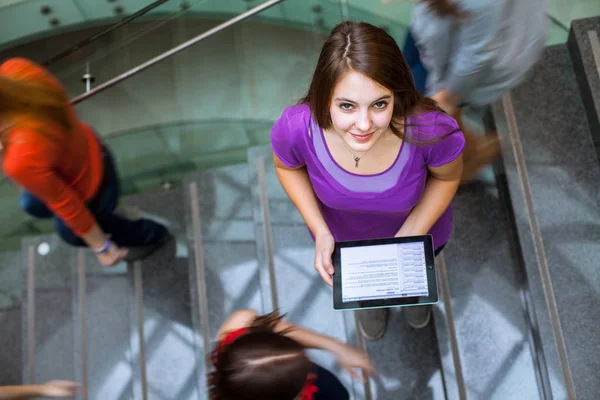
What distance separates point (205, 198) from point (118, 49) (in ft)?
2.62

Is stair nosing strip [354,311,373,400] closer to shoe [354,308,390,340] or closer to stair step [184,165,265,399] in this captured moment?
shoe [354,308,390,340]

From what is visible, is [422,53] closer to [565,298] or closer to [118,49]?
[565,298]

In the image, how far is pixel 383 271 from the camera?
191cm

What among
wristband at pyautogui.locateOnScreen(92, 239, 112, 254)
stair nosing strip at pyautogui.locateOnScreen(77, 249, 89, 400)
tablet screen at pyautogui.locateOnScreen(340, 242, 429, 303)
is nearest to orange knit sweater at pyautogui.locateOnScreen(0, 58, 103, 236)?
wristband at pyautogui.locateOnScreen(92, 239, 112, 254)

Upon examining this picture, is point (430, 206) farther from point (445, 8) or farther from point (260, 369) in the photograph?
point (260, 369)

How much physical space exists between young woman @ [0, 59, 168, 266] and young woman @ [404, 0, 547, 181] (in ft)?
3.89

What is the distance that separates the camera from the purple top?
1.69 metres

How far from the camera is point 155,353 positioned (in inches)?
118

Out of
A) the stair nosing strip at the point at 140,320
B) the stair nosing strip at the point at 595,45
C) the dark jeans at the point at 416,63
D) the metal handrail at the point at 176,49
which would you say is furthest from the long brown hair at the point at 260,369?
the stair nosing strip at the point at 595,45

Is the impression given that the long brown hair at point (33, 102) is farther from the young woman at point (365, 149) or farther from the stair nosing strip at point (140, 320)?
the stair nosing strip at point (140, 320)

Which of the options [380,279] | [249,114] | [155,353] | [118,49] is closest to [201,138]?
[249,114]

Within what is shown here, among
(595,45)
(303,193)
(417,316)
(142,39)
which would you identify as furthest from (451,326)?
(142,39)

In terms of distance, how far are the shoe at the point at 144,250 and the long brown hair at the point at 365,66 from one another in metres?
1.69

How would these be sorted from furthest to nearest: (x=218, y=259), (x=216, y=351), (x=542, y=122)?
(x=218, y=259), (x=542, y=122), (x=216, y=351)
